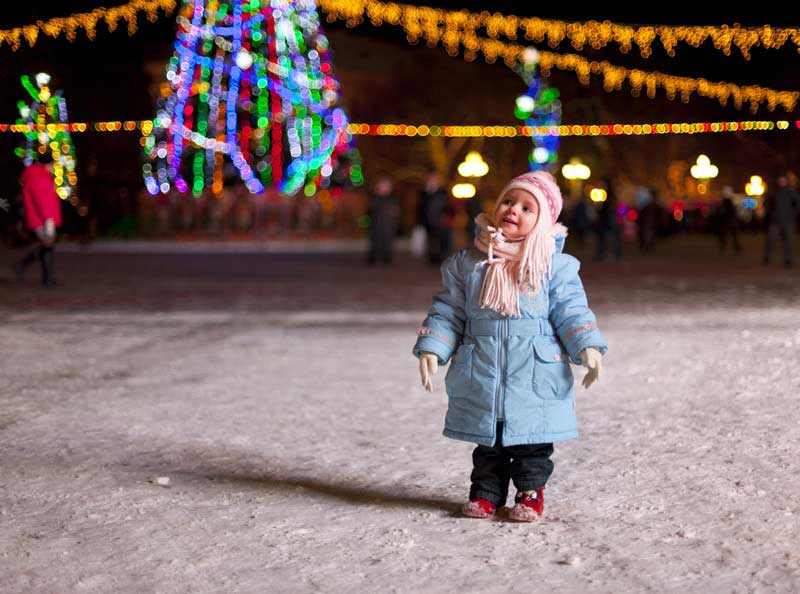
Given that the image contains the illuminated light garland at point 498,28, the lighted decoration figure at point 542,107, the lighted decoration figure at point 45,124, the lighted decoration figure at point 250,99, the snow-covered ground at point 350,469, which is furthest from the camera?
the lighted decoration figure at point 542,107

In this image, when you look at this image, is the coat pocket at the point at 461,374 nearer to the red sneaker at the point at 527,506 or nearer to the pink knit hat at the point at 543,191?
the red sneaker at the point at 527,506

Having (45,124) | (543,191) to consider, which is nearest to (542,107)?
(45,124)

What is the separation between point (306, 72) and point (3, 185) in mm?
8728

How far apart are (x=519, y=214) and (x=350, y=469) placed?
169cm

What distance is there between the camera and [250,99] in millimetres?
28391

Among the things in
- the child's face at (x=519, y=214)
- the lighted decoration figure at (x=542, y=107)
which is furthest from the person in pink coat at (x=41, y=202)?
the lighted decoration figure at (x=542, y=107)

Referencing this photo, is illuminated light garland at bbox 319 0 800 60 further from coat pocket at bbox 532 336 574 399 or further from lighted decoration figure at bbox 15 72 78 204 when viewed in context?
coat pocket at bbox 532 336 574 399

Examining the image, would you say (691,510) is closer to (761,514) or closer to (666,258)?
(761,514)

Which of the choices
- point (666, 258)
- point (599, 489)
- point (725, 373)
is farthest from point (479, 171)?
point (599, 489)

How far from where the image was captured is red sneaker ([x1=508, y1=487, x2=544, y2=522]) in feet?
15.7

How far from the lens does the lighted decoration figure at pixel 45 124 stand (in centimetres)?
2392

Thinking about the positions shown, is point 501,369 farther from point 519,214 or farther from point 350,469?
point 350,469

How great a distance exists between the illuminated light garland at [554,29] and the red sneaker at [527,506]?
10916 mm

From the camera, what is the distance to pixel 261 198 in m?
41.1
